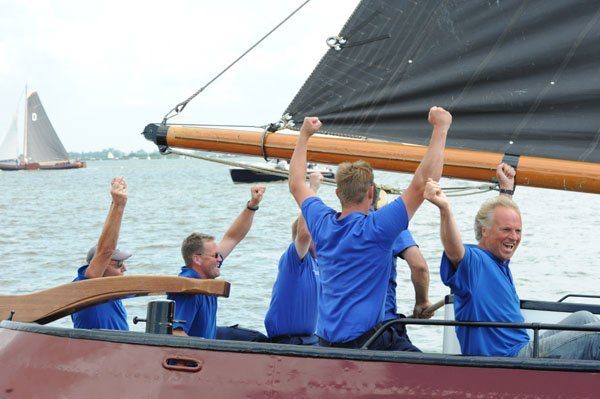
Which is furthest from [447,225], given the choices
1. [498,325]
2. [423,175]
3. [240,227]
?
[240,227]

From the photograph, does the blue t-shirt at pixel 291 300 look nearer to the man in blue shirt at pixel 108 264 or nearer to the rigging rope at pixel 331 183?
the rigging rope at pixel 331 183

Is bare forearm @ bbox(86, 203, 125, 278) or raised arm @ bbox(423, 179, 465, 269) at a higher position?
raised arm @ bbox(423, 179, 465, 269)

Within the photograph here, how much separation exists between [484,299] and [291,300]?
162cm

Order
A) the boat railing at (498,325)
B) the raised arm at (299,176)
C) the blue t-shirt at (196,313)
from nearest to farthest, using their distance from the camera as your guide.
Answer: the boat railing at (498,325) → the raised arm at (299,176) → the blue t-shirt at (196,313)

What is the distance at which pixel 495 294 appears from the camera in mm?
4852

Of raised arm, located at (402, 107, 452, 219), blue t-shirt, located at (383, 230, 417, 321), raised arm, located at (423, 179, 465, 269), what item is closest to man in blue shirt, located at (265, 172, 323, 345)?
blue t-shirt, located at (383, 230, 417, 321)

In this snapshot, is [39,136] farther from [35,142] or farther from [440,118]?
[440,118]

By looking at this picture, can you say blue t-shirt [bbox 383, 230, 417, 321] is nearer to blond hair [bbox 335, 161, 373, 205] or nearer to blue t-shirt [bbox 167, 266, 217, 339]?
blond hair [bbox 335, 161, 373, 205]

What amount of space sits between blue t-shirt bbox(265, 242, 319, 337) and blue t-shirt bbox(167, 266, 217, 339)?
1.19 feet

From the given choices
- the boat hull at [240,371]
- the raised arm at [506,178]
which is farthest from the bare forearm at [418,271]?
the boat hull at [240,371]

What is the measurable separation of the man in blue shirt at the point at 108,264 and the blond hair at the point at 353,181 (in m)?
1.46

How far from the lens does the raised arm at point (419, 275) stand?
5.54m

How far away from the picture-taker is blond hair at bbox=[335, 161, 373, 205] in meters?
4.92

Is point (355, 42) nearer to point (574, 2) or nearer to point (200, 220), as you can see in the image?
point (574, 2)
